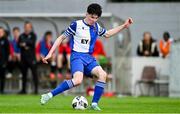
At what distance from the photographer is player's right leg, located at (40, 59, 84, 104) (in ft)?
53.4

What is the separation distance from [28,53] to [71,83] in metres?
12.3

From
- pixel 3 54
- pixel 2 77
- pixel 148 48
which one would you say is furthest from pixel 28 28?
pixel 148 48

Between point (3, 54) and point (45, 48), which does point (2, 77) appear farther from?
point (45, 48)

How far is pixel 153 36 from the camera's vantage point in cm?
3197

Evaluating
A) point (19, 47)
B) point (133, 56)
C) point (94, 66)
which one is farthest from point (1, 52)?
point (94, 66)

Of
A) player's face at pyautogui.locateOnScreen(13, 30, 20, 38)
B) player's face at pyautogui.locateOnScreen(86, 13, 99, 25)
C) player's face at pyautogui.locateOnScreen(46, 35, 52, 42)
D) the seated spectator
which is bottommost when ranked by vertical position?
player's face at pyautogui.locateOnScreen(86, 13, 99, 25)

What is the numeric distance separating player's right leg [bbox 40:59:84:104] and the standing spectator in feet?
37.7

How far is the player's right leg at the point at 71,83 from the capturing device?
53.4 ft

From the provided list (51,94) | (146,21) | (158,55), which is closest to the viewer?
(51,94)

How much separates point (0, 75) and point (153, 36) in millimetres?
6571

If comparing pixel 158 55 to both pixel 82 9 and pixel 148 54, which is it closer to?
pixel 148 54

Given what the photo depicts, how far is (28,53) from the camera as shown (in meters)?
28.5

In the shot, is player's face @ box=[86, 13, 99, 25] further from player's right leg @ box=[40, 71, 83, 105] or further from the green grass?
the green grass

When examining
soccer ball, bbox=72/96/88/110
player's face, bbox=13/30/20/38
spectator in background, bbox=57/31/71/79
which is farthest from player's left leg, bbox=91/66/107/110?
player's face, bbox=13/30/20/38
